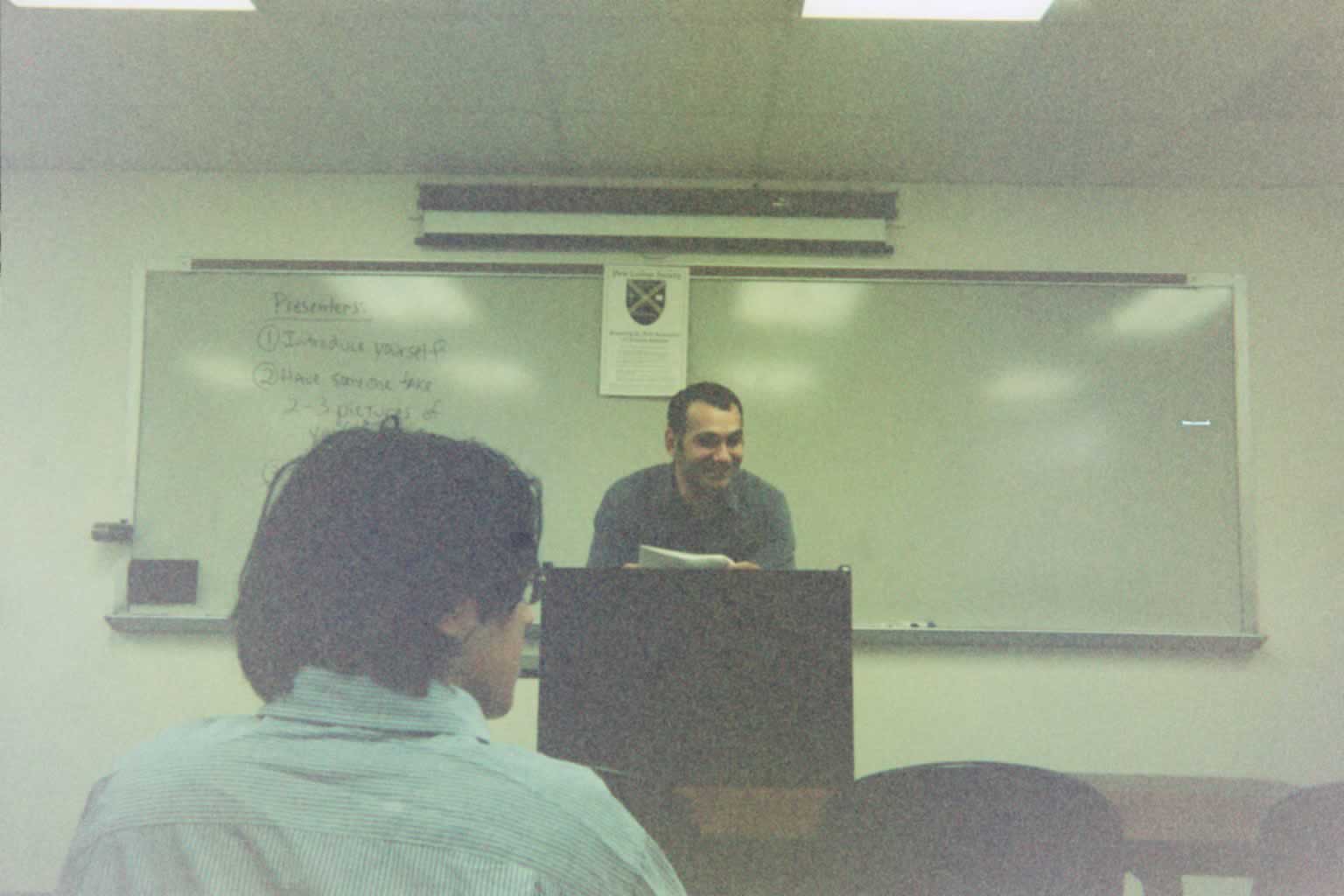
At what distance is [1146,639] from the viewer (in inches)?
108

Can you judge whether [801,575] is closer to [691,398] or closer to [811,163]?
[691,398]

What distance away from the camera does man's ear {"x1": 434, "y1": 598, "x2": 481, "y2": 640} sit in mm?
683

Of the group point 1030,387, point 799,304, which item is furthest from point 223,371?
point 1030,387

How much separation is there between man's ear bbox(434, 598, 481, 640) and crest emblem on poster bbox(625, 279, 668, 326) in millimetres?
2178

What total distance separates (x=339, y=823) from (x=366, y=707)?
9 centimetres

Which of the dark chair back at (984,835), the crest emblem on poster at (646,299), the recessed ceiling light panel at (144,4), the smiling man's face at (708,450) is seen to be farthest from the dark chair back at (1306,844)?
the recessed ceiling light panel at (144,4)

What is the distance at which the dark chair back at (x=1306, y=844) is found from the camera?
1240 millimetres

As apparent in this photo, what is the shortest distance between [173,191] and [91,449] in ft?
2.72

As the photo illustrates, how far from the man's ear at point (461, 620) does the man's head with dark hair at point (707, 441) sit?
1.53 m

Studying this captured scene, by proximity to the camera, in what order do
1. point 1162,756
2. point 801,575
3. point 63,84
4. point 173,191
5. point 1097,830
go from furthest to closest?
point 173,191 < point 1162,756 < point 63,84 < point 801,575 < point 1097,830

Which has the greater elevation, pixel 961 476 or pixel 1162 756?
pixel 961 476

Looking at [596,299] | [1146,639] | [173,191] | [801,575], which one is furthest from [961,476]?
[173,191]

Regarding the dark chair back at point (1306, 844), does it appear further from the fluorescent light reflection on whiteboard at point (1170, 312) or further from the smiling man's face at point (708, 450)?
the fluorescent light reflection on whiteboard at point (1170, 312)

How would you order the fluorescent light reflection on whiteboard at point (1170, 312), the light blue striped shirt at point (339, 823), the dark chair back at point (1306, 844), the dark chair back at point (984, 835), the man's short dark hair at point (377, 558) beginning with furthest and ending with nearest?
the fluorescent light reflection on whiteboard at point (1170, 312)
the dark chair back at point (1306, 844)
the dark chair back at point (984, 835)
the man's short dark hair at point (377, 558)
the light blue striped shirt at point (339, 823)
